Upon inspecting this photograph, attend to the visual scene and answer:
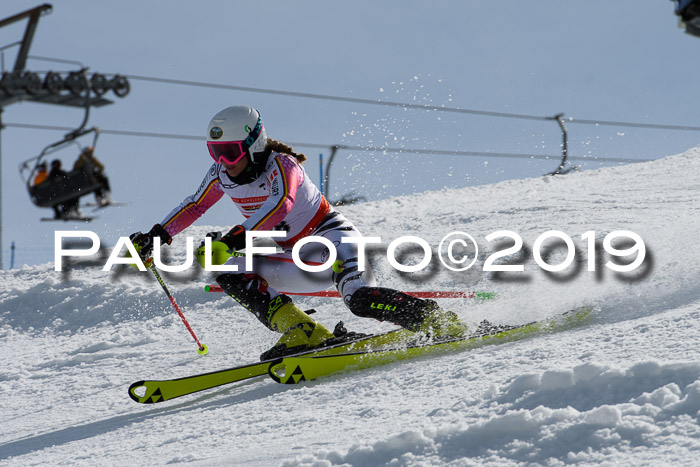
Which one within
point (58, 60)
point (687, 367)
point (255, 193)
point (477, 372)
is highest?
point (58, 60)

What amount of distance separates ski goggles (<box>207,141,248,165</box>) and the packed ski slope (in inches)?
50.4

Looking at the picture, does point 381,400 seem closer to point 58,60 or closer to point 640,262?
point 640,262

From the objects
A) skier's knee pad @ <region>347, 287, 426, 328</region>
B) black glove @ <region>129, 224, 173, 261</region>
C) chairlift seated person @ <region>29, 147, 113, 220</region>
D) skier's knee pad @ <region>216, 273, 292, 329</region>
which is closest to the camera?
skier's knee pad @ <region>347, 287, 426, 328</region>

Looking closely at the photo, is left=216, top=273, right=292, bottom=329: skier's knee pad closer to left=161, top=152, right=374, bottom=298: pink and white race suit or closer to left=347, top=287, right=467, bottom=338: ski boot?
left=161, top=152, right=374, bottom=298: pink and white race suit

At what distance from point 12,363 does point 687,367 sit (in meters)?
5.01

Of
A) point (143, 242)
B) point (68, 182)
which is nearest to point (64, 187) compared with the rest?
point (68, 182)

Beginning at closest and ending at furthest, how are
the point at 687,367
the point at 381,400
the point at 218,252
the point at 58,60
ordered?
the point at 687,367 → the point at 381,400 → the point at 218,252 → the point at 58,60

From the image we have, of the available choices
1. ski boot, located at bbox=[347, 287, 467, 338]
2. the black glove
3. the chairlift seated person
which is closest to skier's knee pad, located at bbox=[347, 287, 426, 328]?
ski boot, located at bbox=[347, 287, 467, 338]

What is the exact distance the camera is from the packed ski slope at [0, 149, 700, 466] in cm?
244

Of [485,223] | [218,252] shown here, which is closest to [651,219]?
[485,223]

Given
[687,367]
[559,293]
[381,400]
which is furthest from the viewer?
[559,293]

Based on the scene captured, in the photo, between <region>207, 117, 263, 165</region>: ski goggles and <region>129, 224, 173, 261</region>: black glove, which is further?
<region>129, 224, 173, 261</region>: black glove

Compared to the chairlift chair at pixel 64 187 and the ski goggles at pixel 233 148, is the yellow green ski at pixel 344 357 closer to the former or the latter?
the ski goggles at pixel 233 148

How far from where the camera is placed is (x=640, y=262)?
5.02 m
